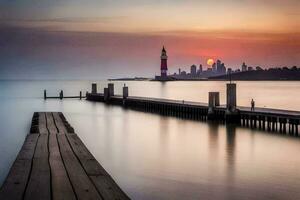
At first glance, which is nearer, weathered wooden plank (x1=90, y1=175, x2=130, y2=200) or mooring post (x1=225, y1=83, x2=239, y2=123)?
weathered wooden plank (x1=90, y1=175, x2=130, y2=200)

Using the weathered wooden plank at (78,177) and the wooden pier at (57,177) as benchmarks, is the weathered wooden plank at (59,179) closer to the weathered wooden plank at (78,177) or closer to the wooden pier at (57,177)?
the wooden pier at (57,177)

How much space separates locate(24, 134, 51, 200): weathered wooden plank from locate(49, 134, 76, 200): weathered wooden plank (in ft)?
0.38

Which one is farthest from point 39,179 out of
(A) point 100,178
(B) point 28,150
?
(B) point 28,150

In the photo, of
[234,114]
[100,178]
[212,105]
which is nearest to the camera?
[100,178]

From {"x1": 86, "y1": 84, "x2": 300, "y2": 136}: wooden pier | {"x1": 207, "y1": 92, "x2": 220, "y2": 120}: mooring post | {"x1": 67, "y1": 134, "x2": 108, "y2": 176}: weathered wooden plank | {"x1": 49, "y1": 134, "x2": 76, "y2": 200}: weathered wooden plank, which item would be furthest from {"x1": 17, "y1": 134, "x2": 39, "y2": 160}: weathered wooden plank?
{"x1": 207, "y1": 92, "x2": 220, "y2": 120}: mooring post

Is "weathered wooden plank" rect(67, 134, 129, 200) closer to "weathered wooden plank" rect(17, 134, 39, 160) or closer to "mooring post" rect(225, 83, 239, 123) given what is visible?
"weathered wooden plank" rect(17, 134, 39, 160)

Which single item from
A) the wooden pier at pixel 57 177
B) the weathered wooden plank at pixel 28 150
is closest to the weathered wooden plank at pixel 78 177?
the wooden pier at pixel 57 177

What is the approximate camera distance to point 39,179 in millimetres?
10492

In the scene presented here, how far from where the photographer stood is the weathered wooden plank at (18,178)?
9148 millimetres

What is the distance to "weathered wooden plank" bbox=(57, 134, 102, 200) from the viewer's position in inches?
362

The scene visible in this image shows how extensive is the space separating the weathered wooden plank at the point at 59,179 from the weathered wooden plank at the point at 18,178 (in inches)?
23.0

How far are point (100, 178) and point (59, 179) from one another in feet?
2.90

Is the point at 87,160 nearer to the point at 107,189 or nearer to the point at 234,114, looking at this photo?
the point at 107,189

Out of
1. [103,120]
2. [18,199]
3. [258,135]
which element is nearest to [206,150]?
[258,135]
